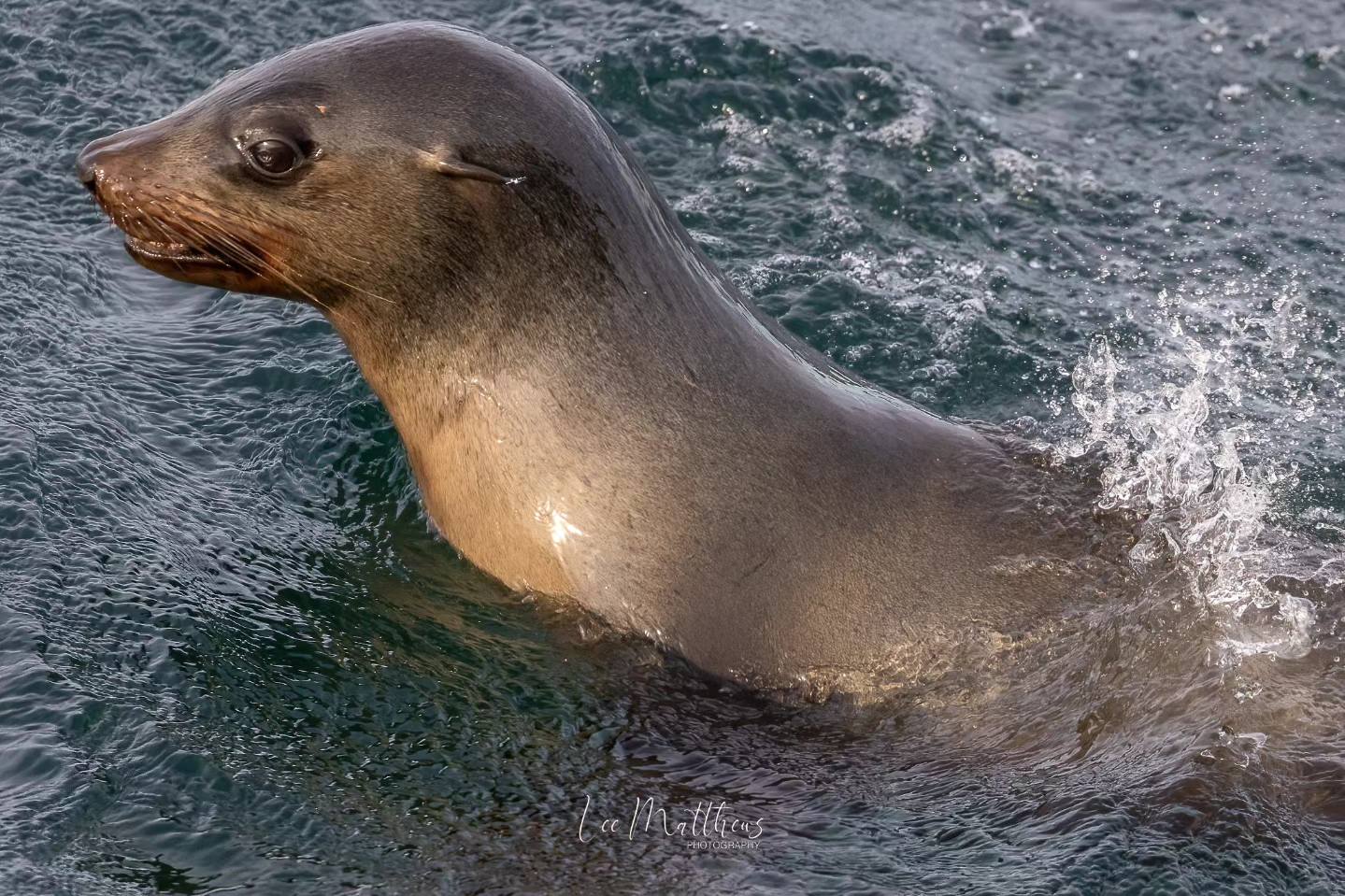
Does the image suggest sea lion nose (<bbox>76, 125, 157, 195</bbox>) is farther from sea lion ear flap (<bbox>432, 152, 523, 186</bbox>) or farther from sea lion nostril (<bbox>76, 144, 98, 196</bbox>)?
sea lion ear flap (<bbox>432, 152, 523, 186</bbox>)

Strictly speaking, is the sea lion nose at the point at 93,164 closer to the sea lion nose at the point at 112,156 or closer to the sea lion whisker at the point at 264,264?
the sea lion nose at the point at 112,156

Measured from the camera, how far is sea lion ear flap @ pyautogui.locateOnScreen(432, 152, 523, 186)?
5.99 metres

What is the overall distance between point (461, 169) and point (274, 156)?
65 centimetres

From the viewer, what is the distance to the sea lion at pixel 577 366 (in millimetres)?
5996

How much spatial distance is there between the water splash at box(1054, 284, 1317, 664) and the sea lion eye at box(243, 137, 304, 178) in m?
3.00

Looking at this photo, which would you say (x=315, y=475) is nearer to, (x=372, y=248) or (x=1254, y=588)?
(x=372, y=248)

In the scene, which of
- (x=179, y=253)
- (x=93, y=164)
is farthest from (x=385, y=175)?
(x=93, y=164)

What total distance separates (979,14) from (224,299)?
591 centimetres

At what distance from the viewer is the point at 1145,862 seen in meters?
5.45

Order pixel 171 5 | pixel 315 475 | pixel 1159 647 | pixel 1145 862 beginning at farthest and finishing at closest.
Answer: pixel 171 5 < pixel 315 475 < pixel 1159 647 < pixel 1145 862

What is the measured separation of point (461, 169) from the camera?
5.98 m

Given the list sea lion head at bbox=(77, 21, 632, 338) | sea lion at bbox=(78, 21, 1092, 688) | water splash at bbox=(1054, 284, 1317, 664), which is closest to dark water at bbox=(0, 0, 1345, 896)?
water splash at bbox=(1054, 284, 1317, 664)

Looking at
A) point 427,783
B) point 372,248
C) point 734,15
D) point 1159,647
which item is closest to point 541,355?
point 372,248

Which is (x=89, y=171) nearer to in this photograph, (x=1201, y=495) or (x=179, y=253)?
(x=179, y=253)
